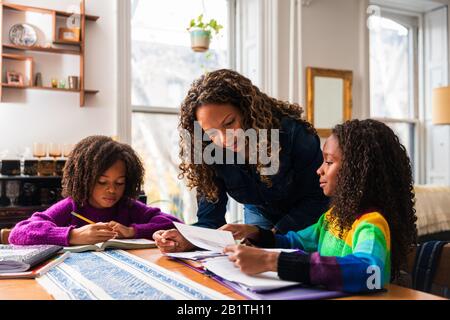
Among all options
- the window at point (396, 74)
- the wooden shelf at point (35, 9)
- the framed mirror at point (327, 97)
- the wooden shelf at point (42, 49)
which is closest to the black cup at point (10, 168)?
the wooden shelf at point (42, 49)

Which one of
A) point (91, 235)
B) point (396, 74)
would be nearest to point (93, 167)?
point (91, 235)

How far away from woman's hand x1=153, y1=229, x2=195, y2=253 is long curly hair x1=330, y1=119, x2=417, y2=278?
0.45 m

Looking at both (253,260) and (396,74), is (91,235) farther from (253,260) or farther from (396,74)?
(396,74)

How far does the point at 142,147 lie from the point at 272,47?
4.32 feet

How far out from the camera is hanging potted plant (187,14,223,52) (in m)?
3.46

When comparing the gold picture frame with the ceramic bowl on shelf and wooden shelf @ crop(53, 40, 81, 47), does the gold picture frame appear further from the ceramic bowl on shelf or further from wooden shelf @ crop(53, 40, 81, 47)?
the ceramic bowl on shelf

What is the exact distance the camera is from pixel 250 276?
0.91m

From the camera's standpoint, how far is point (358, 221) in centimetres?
102

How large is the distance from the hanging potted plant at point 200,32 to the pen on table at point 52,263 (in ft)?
8.10

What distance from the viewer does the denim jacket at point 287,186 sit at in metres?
1.53

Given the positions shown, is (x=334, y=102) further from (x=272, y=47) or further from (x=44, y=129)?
(x=44, y=129)

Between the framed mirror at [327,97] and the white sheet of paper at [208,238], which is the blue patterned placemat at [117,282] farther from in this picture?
the framed mirror at [327,97]

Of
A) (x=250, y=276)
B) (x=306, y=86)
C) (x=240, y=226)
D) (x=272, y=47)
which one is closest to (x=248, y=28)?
(x=272, y=47)
